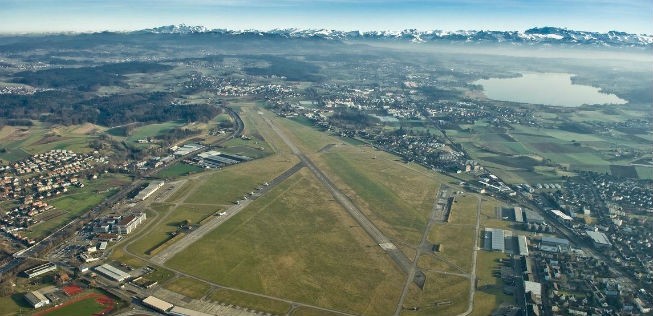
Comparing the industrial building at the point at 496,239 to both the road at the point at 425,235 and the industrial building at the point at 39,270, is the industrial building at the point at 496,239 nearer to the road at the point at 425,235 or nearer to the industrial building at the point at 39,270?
the road at the point at 425,235

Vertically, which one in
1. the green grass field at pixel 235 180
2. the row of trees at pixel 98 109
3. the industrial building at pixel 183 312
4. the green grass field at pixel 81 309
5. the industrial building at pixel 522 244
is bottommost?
the industrial building at pixel 183 312

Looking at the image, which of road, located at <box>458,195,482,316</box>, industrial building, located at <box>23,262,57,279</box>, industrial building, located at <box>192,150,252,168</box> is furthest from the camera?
industrial building, located at <box>192,150,252,168</box>

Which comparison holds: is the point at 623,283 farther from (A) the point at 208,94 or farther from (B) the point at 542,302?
(A) the point at 208,94

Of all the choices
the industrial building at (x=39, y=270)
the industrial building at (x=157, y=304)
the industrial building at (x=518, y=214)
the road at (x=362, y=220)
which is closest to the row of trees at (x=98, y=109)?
the road at (x=362, y=220)

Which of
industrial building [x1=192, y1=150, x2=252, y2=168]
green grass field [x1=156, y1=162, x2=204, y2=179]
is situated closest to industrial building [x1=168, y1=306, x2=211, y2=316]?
green grass field [x1=156, y1=162, x2=204, y2=179]

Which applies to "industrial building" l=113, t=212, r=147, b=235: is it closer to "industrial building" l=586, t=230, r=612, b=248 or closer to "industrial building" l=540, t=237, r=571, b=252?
"industrial building" l=540, t=237, r=571, b=252

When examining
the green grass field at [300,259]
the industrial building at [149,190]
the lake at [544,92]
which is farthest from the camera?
the lake at [544,92]
